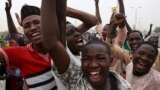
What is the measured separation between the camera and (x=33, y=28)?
2857mm

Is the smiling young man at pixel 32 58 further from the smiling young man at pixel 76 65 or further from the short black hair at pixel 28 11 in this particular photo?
the smiling young man at pixel 76 65

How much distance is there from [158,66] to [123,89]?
2.28m

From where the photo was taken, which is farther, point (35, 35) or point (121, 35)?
point (121, 35)

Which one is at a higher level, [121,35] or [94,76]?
[94,76]

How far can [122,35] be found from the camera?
16.5 feet

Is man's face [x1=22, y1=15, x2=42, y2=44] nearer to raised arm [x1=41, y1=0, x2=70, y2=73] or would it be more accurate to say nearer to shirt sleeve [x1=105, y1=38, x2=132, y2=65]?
raised arm [x1=41, y1=0, x2=70, y2=73]

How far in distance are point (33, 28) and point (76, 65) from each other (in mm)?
628

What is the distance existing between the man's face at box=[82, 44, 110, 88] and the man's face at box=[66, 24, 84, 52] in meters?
0.72

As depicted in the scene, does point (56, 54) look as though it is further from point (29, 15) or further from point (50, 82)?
point (29, 15)

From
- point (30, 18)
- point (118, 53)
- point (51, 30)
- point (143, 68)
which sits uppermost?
point (51, 30)

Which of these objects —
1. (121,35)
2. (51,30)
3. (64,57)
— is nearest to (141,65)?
(64,57)

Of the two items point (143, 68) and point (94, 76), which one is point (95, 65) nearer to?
point (94, 76)

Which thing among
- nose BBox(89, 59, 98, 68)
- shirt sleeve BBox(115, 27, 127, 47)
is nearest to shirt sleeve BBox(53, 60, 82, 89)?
nose BBox(89, 59, 98, 68)

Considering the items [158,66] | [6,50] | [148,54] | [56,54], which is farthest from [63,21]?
[158,66]
